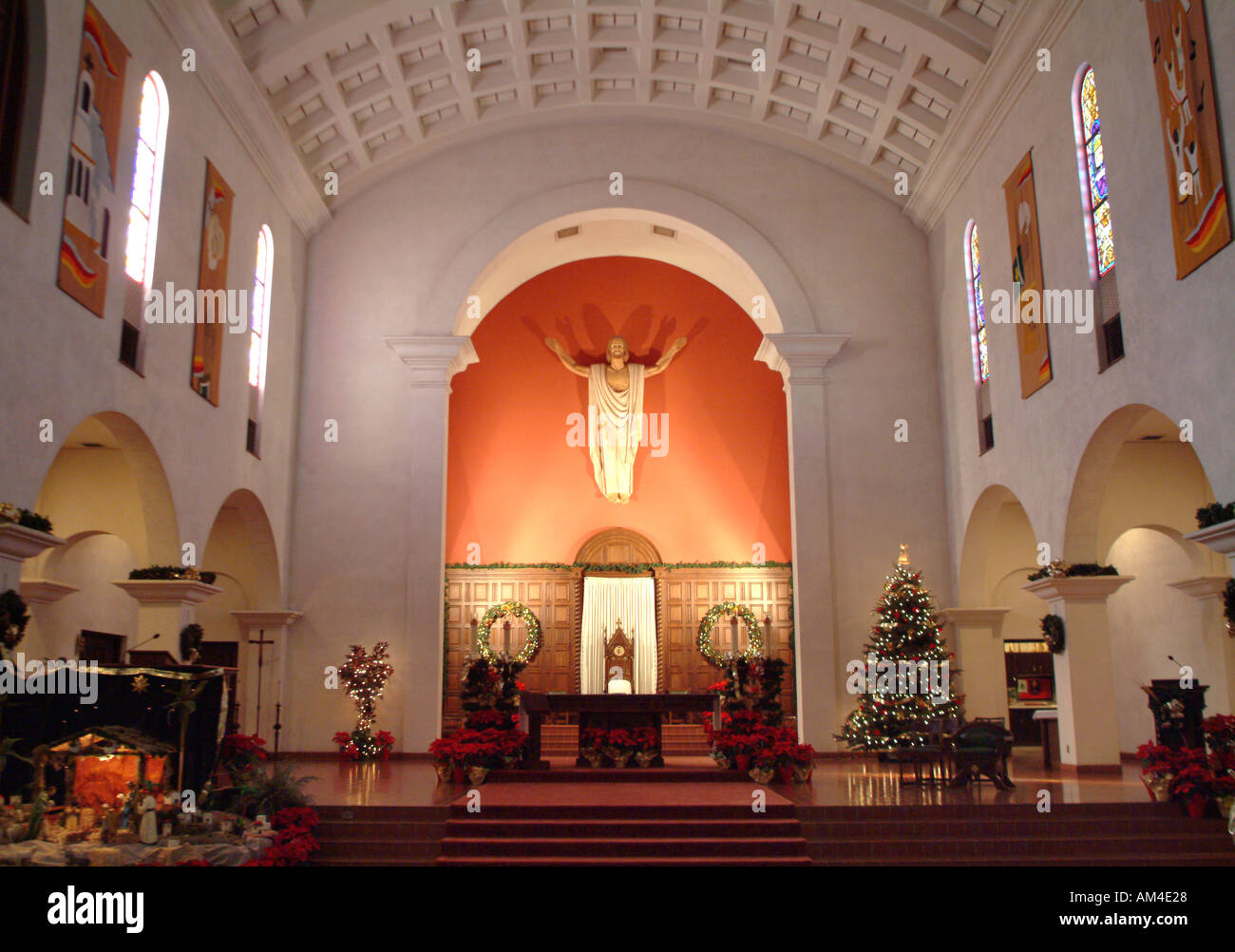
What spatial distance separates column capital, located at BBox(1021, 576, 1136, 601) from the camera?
1488cm

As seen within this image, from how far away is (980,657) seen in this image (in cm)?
1919

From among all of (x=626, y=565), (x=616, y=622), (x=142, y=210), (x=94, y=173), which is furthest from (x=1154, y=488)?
(x=94, y=173)

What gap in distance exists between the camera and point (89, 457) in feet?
59.0

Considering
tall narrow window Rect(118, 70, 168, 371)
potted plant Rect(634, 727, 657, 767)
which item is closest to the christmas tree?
potted plant Rect(634, 727, 657, 767)

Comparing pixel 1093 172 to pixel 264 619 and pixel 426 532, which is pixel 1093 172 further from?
pixel 264 619

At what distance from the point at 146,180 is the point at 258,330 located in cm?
464

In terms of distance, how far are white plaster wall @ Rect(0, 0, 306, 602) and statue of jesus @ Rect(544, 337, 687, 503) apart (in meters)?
6.74

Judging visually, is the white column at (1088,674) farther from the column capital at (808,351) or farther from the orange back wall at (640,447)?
the orange back wall at (640,447)

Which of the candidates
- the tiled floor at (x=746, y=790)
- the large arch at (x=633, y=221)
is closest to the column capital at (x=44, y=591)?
the tiled floor at (x=746, y=790)

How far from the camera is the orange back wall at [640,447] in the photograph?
23891 mm

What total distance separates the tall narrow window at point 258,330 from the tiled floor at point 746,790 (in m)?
5.93
